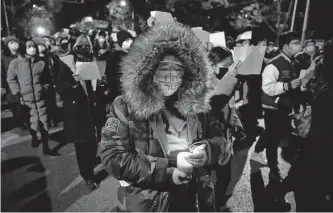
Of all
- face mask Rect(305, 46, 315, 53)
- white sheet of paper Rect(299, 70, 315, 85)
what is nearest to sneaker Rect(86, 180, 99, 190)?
white sheet of paper Rect(299, 70, 315, 85)

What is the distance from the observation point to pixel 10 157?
5000mm

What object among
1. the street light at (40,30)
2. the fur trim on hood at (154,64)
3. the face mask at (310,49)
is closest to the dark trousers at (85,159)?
the fur trim on hood at (154,64)

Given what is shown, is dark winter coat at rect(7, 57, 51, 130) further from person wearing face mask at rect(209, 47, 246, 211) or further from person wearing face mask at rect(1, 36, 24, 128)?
person wearing face mask at rect(209, 47, 246, 211)

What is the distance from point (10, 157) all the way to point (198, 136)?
435cm

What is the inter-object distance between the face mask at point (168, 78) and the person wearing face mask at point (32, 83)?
371cm

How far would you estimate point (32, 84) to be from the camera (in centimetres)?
488

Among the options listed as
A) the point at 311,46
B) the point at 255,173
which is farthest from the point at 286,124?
the point at 311,46

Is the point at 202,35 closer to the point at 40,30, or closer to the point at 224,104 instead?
the point at 224,104

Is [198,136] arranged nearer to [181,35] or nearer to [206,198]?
[206,198]

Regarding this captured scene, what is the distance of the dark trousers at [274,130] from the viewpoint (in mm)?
4219

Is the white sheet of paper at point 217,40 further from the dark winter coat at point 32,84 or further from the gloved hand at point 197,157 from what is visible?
the dark winter coat at point 32,84

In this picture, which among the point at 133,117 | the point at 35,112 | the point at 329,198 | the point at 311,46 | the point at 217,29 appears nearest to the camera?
the point at 133,117

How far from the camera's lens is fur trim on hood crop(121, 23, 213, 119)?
1823mm

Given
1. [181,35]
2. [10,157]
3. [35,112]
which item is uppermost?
[181,35]
